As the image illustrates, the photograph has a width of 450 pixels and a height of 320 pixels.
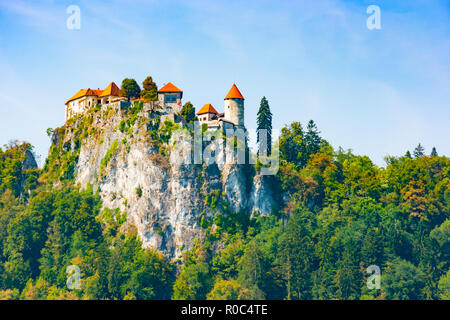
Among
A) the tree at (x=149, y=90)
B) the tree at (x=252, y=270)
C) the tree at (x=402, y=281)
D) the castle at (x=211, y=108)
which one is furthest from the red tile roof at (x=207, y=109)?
the tree at (x=402, y=281)

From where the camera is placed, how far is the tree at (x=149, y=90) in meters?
86.8

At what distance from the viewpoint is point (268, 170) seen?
85438 mm

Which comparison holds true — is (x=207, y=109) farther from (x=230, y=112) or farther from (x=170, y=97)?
(x=170, y=97)

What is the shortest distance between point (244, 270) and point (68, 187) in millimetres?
24315

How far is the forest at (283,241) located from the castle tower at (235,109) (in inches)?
275

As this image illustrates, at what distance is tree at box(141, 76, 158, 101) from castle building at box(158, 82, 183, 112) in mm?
839

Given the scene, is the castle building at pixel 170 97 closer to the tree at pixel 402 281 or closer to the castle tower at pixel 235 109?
the castle tower at pixel 235 109

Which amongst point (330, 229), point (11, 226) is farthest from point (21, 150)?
point (330, 229)

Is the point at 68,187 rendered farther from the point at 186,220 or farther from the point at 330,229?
the point at 330,229

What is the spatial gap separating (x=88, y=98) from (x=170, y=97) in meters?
11.9

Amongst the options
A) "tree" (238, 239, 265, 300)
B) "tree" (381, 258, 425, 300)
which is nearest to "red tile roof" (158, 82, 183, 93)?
"tree" (238, 239, 265, 300)

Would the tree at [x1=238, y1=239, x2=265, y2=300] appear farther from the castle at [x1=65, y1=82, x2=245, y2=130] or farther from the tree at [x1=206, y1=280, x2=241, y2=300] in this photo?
the castle at [x1=65, y1=82, x2=245, y2=130]


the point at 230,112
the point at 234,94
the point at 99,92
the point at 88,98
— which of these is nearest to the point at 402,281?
the point at 230,112

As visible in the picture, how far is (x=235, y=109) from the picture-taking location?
279 feet
